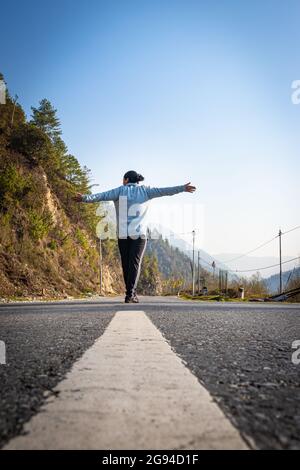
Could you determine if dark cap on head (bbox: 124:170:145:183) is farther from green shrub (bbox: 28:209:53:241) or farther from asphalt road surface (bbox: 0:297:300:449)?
green shrub (bbox: 28:209:53:241)

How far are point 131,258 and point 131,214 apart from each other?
0.93m

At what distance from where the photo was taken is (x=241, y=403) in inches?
44.7

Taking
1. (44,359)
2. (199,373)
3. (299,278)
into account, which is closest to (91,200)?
(44,359)

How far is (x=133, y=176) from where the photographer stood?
7.68 m

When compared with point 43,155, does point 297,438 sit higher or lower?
lower

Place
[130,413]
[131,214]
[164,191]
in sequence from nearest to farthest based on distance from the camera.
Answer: [130,413] < [131,214] < [164,191]

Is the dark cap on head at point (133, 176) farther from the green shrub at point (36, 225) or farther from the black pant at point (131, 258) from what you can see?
the green shrub at point (36, 225)

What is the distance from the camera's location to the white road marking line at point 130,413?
804 mm

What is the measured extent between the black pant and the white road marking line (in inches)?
212

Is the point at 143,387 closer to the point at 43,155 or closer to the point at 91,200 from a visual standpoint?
the point at 91,200

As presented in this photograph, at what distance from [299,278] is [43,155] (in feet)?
90.5

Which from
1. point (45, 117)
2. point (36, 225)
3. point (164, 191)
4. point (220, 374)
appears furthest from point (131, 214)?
point (45, 117)

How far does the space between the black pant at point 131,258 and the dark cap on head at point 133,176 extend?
1362 millimetres

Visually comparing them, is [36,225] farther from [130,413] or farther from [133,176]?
[130,413]
